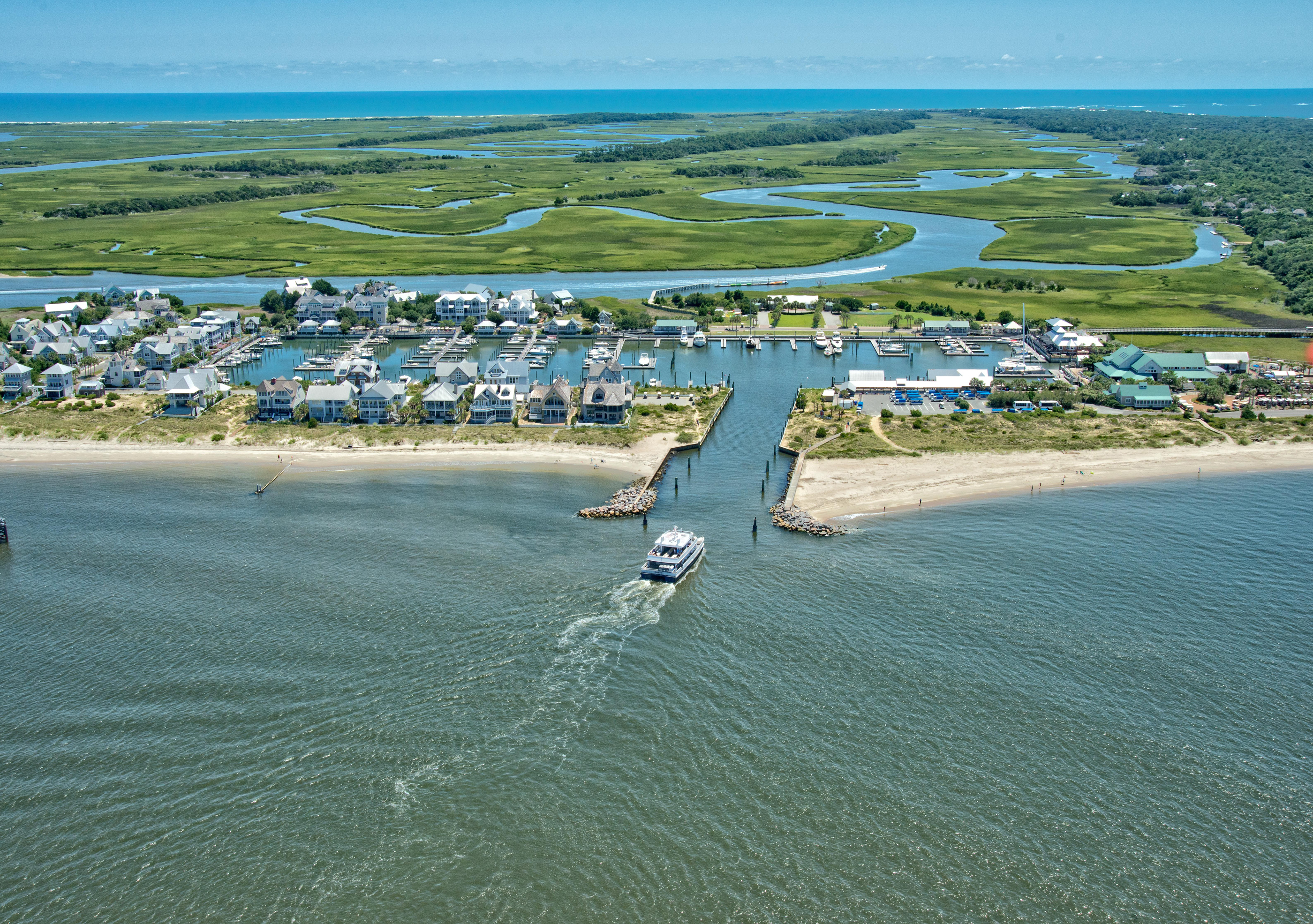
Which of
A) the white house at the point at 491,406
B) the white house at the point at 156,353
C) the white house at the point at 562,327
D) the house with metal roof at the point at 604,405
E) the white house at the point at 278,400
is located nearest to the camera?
the house with metal roof at the point at 604,405

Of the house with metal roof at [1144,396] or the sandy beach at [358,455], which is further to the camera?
the house with metal roof at [1144,396]

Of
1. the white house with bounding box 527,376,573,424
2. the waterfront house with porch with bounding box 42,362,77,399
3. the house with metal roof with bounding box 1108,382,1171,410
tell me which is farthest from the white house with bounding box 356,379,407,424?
the house with metal roof with bounding box 1108,382,1171,410

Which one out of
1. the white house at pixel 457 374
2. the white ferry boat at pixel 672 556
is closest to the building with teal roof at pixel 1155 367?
the white ferry boat at pixel 672 556

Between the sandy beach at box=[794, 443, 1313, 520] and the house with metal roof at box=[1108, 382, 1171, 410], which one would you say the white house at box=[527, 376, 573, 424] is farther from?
the house with metal roof at box=[1108, 382, 1171, 410]

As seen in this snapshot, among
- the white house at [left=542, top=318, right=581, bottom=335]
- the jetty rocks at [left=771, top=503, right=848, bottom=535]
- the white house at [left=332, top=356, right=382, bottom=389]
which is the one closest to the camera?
the jetty rocks at [left=771, top=503, right=848, bottom=535]

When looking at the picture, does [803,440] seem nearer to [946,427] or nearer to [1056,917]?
[946,427]

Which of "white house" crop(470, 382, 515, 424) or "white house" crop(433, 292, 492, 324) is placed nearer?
"white house" crop(470, 382, 515, 424)

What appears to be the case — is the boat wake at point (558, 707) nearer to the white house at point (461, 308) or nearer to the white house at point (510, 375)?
the white house at point (510, 375)

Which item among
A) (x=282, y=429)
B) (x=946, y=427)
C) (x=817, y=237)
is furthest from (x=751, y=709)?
(x=817, y=237)
